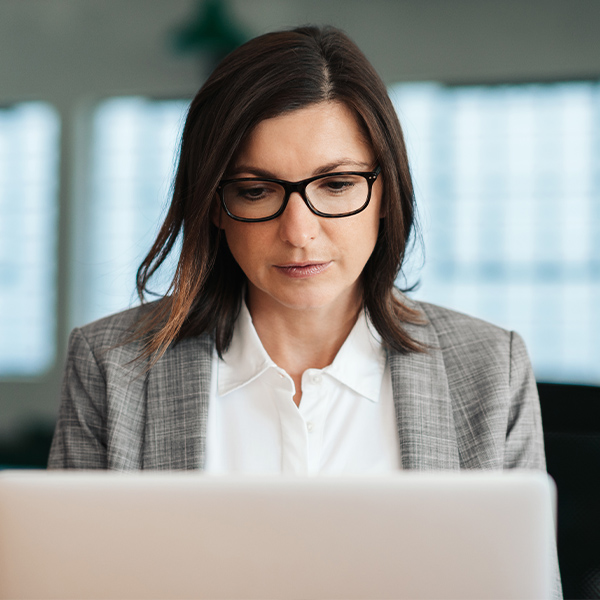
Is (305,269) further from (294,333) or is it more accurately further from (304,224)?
(294,333)

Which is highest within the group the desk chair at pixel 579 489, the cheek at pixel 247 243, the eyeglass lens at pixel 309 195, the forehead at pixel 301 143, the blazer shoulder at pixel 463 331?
the forehead at pixel 301 143

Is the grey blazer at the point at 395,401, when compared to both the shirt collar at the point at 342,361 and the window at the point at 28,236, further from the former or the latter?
the window at the point at 28,236

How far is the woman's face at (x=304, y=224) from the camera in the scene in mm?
1148

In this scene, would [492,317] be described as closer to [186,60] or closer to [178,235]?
[186,60]

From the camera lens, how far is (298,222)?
3.74 ft

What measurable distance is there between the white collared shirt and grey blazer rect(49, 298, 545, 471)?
0.05 metres

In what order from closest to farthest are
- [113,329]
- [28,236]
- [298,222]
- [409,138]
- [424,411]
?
A: [298,222], [424,411], [113,329], [409,138], [28,236]

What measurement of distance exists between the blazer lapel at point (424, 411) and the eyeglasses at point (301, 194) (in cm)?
32

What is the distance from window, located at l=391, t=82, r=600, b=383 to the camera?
5.15m

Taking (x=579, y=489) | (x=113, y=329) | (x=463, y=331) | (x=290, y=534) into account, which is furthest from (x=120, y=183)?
(x=290, y=534)

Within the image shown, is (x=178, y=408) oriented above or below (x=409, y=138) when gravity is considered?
below

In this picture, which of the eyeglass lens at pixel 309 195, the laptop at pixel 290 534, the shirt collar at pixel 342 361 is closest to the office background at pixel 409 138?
the shirt collar at pixel 342 361

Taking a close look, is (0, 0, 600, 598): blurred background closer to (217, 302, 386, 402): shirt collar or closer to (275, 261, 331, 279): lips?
(217, 302, 386, 402): shirt collar

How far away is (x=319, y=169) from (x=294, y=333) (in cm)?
37
